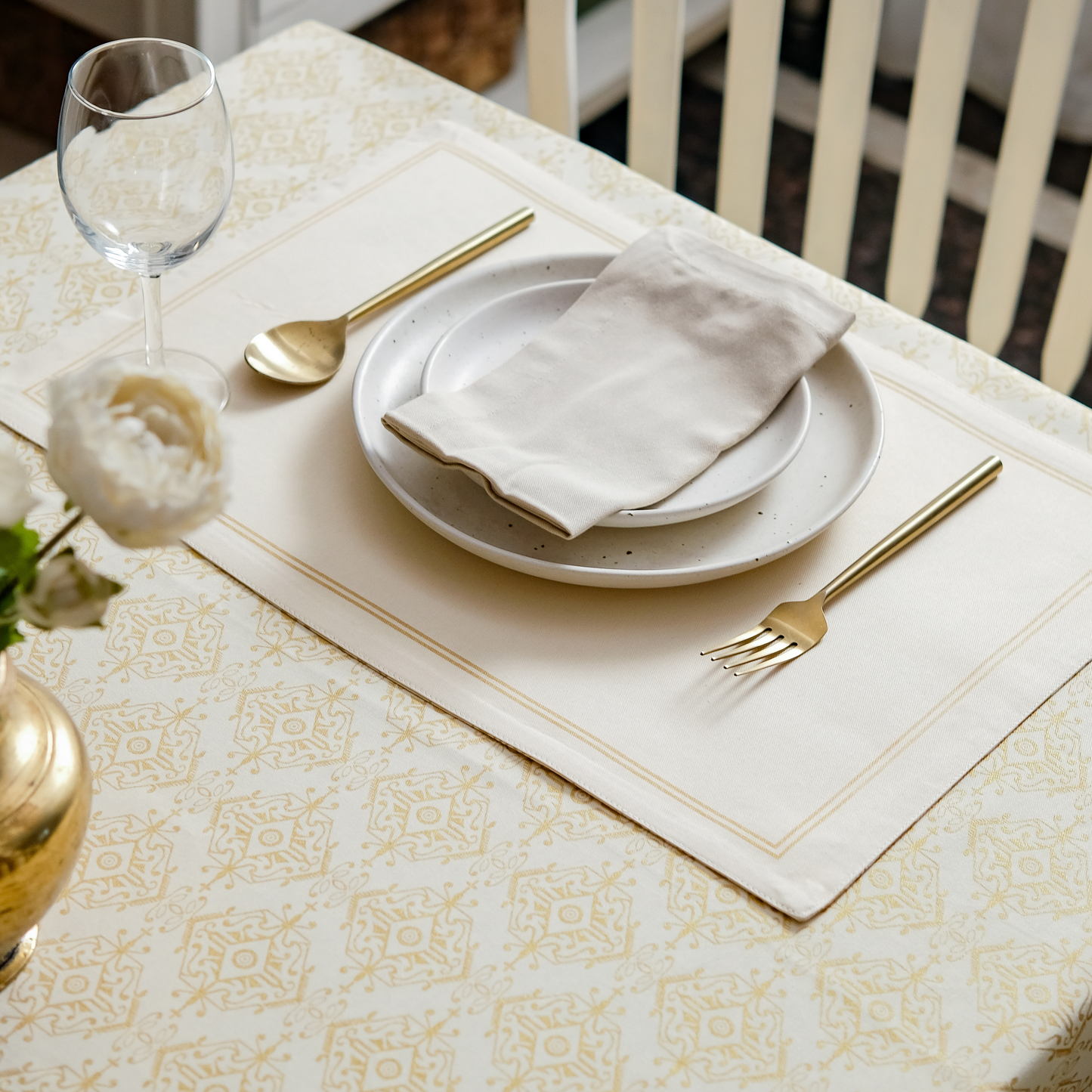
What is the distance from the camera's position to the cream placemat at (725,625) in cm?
62

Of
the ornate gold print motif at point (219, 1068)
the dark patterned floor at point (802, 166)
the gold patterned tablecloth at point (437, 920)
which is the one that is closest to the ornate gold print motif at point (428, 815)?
the gold patterned tablecloth at point (437, 920)

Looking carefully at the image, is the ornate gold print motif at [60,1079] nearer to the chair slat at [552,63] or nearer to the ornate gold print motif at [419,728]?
the ornate gold print motif at [419,728]

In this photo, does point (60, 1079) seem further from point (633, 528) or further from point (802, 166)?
point (802, 166)

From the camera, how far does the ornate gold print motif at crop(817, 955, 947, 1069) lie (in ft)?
1.74

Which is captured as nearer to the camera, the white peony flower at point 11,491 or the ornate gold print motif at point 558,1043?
the white peony flower at point 11,491

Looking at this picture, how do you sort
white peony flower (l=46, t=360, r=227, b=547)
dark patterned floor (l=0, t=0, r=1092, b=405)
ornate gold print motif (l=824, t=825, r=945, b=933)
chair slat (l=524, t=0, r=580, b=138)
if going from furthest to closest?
1. dark patterned floor (l=0, t=0, r=1092, b=405)
2. chair slat (l=524, t=0, r=580, b=138)
3. ornate gold print motif (l=824, t=825, r=945, b=933)
4. white peony flower (l=46, t=360, r=227, b=547)

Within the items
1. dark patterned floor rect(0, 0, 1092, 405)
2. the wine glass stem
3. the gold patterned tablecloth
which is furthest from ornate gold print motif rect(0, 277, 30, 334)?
dark patterned floor rect(0, 0, 1092, 405)

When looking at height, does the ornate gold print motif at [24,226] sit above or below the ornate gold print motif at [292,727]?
above

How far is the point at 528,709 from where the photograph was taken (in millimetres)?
648

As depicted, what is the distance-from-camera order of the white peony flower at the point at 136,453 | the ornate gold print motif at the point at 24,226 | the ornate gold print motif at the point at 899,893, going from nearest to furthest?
the white peony flower at the point at 136,453 → the ornate gold print motif at the point at 899,893 → the ornate gold print motif at the point at 24,226

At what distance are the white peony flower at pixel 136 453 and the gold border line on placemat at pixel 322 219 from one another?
453 millimetres

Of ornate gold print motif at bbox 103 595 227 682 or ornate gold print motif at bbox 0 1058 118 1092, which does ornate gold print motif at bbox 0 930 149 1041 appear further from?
ornate gold print motif at bbox 103 595 227 682

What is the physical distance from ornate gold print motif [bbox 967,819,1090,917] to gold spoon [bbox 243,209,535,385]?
0.49 metres

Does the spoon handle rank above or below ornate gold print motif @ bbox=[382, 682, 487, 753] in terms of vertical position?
above
